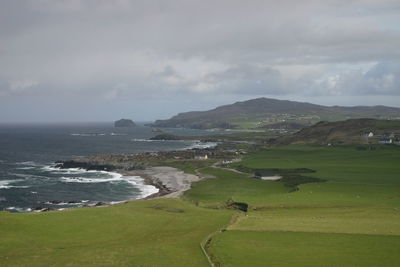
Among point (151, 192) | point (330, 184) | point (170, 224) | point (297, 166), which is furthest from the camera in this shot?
point (297, 166)

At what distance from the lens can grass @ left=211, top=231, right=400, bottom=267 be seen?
35000mm

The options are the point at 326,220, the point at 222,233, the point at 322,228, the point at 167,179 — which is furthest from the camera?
the point at 167,179

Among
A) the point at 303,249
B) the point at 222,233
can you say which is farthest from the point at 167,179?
the point at 303,249

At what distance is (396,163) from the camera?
123 m

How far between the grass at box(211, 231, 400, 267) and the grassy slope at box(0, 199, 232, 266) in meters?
3.22

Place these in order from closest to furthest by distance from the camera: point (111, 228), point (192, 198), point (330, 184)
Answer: point (111, 228), point (192, 198), point (330, 184)

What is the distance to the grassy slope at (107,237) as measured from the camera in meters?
36.1

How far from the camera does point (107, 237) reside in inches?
1788

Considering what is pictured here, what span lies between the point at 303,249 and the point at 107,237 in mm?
21574

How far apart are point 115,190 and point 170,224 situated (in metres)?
55.9

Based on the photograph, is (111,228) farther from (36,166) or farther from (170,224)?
(36,166)

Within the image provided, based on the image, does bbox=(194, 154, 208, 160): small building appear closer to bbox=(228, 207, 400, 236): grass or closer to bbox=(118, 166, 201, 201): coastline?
bbox=(118, 166, 201, 201): coastline

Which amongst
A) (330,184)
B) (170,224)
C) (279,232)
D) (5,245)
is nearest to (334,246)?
(279,232)

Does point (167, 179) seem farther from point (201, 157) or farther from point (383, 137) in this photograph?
point (383, 137)
